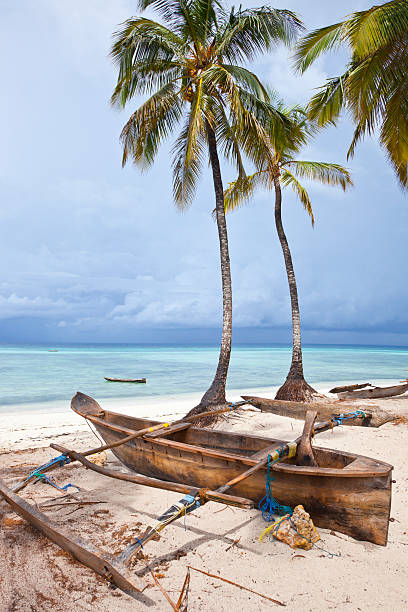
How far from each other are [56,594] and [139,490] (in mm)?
2023

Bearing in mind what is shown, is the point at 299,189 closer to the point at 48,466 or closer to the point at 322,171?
the point at 322,171

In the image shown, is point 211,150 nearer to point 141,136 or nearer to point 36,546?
point 141,136

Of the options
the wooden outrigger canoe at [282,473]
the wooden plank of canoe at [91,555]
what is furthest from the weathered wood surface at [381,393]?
the wooden plank of canoe at [91,555]

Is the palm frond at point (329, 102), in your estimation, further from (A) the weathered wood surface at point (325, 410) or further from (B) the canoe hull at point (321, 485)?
(B) the canoe hull at point (321, 485)

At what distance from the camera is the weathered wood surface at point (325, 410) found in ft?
22.0

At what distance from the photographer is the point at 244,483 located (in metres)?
3.87

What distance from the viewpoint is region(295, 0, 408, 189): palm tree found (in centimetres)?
740

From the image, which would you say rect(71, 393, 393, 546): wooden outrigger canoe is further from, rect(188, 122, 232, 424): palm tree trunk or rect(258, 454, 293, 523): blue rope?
rect(188, 122, 232, 424): palm tree trunk

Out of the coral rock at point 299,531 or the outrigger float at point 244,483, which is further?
the coral rock at point 299,531

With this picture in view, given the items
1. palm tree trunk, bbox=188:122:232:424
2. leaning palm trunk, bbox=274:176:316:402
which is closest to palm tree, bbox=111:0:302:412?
palm tree trunk, bbox=188:122:232:424

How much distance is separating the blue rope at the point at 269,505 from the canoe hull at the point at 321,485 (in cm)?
4

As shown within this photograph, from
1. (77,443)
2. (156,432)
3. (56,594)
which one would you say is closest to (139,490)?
(156,432)

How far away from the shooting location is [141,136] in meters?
9.23

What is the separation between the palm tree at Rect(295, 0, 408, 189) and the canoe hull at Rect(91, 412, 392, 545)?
7742 millimetres
